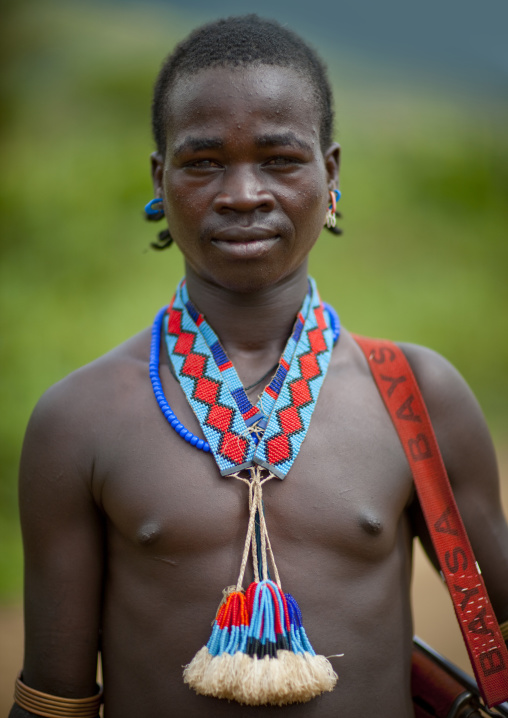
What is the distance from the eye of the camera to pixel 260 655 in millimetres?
1619

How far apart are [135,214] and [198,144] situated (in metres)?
4.93

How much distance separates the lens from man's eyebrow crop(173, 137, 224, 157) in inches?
68.2

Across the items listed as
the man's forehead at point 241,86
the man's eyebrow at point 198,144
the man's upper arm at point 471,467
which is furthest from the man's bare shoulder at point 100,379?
the man's upper arm at point 471,467

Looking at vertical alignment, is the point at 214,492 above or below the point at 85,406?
below

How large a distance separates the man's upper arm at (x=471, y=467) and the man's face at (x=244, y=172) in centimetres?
57

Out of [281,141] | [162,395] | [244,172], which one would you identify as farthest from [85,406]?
[281,141]

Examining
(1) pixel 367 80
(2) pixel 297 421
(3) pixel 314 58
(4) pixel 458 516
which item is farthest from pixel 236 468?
(1) pixel 367 80

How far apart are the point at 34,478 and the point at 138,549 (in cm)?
34

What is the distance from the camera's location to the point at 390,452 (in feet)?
6.19

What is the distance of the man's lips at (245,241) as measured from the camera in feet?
5.72

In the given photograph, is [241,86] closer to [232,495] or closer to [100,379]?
[100,379]

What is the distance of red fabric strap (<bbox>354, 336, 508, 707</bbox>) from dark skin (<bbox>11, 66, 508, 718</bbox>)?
2.3 inches

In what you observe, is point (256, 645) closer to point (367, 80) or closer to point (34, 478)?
point (34, 478)

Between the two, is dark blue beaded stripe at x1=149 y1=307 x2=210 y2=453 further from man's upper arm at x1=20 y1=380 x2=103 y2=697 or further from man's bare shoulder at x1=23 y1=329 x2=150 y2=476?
man's upper arm at x1=20 y1=380 x2=103 y2=697
